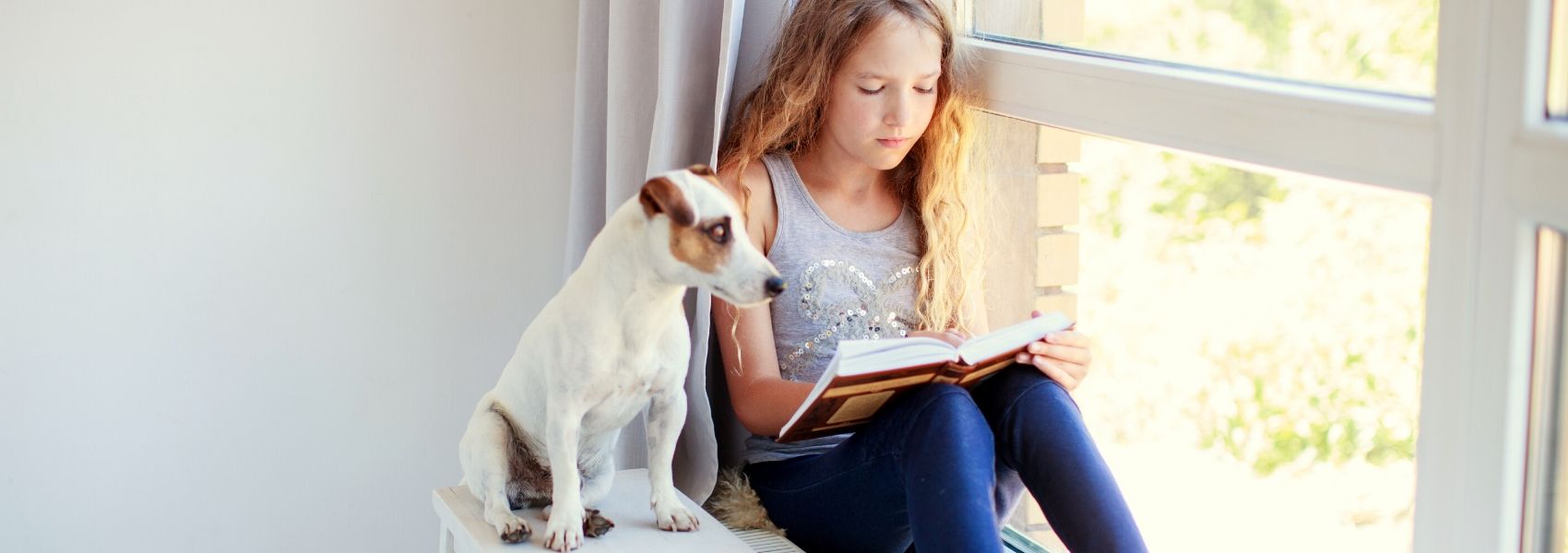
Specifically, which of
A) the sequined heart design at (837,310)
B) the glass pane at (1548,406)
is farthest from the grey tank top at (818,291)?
the glass pane at (1548,406)

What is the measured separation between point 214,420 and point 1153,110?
46.6 inches

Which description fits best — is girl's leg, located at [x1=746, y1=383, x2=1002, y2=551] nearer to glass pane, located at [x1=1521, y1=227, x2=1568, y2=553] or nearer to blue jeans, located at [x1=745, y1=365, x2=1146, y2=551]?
blue jeans, located at [x1=745, y1=365, x2=1146, y2=551]

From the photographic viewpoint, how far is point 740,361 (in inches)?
54.3

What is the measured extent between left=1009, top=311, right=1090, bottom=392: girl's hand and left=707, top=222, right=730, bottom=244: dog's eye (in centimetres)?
37

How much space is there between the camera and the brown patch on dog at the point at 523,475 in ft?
3.71

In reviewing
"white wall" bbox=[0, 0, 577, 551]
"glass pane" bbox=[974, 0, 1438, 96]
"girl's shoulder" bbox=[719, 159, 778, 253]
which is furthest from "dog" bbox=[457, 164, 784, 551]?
"white wall" bbox=[0, 0, 577, 551]

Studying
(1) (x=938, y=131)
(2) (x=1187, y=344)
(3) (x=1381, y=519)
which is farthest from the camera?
(1) (x=938, y=131)

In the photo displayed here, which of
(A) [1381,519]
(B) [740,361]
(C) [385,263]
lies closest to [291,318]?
(C) [385,263]

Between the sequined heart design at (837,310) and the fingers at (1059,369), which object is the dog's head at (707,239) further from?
the sequined heart design at (837,310)

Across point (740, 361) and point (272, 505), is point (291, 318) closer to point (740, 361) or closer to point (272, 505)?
point (272, 505)

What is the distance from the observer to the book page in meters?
1.13

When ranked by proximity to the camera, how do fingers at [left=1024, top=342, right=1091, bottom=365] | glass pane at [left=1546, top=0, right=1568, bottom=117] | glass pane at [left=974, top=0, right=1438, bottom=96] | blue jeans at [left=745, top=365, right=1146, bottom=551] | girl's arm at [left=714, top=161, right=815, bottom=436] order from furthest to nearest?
1. girl's arm at [left=714, top=161, right=815, bottom=436]
2. fingers at [left=1024, top=342, right=1091, bottom=365]
3. blue jeans at [left=745, top=365, right=1146, bottom=551]
4. glass pane at [left=974, top=0, right=1438, bottom=96]
5. glass pane at [left=1546, top=0, right=1568, bottom=117]

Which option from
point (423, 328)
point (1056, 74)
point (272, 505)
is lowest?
point (272, 505)

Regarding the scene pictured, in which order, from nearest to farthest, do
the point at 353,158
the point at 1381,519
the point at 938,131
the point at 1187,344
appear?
1. the point at 1381,519
2. the point at 1187,344
3. the point at 938,131
4. the point at 353,158
